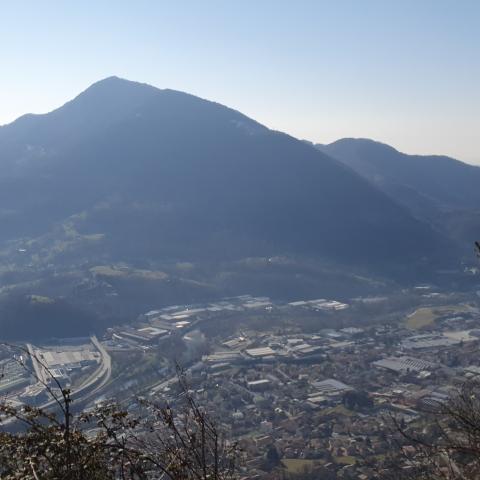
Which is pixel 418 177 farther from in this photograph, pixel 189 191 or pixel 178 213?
pixel 178 213

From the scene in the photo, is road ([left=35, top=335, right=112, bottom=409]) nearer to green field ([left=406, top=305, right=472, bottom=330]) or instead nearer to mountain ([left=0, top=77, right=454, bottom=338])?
mountain ([left=0, top=77, right=454, bottom=338])

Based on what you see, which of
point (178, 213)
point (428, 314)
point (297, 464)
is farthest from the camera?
point (178, 213)

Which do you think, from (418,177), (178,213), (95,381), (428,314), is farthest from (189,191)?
(418,177)

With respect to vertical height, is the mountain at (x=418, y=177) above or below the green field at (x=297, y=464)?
above

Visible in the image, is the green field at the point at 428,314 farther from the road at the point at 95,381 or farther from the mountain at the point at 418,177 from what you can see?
the mountain at the point at 418,177

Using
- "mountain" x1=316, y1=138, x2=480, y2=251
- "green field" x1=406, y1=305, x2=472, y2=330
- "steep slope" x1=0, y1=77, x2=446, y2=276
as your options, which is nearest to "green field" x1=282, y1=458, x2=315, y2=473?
"green field" x1=406, y1=305, x2=472, y2=330

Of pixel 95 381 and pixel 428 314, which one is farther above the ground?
pixel 428 314

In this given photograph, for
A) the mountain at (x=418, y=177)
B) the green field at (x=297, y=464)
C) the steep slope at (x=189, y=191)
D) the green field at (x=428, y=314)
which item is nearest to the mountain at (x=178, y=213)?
the steep slope at (x=189, y=191)
